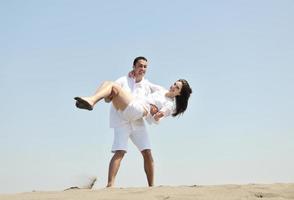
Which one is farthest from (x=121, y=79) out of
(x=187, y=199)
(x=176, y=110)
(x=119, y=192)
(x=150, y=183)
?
(x=187, y=199)

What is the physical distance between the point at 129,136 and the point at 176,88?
3.15 ft

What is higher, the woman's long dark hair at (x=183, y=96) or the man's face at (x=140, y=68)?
the man's face at (x=140, y=68)

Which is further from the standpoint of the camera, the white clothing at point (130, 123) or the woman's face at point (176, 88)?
the woman's face at point (176, 88)

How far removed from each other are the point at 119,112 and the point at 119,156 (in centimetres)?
58

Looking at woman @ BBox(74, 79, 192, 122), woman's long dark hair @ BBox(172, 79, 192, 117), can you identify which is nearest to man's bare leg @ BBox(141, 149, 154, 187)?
woman @ BBox(74, 79, 192, 122)

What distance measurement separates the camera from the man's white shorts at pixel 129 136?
5.99 m

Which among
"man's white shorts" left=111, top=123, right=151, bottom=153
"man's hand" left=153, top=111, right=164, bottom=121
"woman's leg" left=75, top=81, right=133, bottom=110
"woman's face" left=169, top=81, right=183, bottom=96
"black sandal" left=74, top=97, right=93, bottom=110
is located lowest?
"man's white shorts" left=111, top=123, right=151, bottom=153

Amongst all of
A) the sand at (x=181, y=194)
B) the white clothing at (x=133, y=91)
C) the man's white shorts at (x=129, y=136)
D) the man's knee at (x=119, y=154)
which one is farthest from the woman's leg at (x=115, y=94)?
the sand at (x=181, y=194)

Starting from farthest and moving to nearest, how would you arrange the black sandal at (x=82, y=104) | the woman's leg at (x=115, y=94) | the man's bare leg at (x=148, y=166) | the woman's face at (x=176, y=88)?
the woman's face at (x=176, y=88), the man's bare leg at (x=148, y=166), the woman's leg at (x=115, y=94), the black sandal at (x=82, y=104)

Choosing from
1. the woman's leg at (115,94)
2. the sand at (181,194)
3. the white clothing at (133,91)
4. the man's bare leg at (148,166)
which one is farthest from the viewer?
the man's bare leg at (148,166)

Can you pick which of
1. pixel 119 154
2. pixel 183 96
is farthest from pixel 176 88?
pixel 119 154

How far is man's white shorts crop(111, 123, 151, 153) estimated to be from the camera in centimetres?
599

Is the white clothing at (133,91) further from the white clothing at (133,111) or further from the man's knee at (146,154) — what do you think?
the man's knee at (146,154)

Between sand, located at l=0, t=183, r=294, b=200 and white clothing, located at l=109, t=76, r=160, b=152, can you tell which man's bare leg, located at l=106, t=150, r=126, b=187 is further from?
sand, located at l=0, t=183, r=294, b=200
